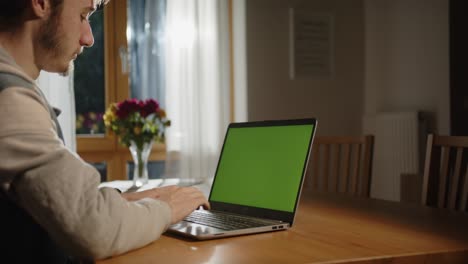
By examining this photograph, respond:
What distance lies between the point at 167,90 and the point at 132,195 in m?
2.56

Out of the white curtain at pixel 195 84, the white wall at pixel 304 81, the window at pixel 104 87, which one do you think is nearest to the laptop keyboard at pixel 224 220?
the white curtain at pixel 195 84

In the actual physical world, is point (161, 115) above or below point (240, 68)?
below

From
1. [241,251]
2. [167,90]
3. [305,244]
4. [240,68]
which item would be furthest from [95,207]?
[240,68]

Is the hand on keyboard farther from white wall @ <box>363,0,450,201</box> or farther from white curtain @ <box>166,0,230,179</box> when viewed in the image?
white wall @ <box>363,0,450,201</box>

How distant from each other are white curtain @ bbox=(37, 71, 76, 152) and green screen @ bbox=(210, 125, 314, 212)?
2174mm

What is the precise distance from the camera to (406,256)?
91 centimetres

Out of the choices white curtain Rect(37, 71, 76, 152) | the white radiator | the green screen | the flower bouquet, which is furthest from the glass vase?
the white radiator

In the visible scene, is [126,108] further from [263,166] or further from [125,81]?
[263,166]

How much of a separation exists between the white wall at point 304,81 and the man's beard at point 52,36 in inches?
121

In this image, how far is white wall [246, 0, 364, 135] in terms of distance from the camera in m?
4.11

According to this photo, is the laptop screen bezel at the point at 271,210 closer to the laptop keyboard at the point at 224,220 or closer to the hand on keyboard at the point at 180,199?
the laptop keyboard at the point at 224,220

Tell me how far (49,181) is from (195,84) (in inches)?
119

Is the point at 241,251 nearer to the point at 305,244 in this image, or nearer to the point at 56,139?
the point at 305,244

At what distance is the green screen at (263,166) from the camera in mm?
1242
